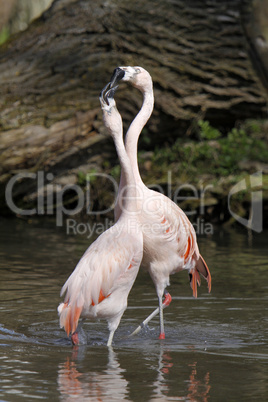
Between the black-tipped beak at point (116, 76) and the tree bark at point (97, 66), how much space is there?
3.58 metres

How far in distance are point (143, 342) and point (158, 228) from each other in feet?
2.71

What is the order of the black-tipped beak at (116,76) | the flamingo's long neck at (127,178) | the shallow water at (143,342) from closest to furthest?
the shallow water at (143,342) < the flamingo's long neck at (127,178) < the black-tipped beak at (116,76)

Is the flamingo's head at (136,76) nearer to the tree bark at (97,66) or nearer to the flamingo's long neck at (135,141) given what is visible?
the flamingo's long neck at (135,141)

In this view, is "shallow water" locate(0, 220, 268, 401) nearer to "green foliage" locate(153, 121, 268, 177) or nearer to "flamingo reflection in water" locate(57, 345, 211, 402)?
"flamingo reflection in water" locate(57, 345, 211, 402)

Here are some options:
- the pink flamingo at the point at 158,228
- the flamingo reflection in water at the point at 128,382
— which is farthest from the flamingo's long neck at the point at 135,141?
the flamingo reflection in water at the point at 128,382

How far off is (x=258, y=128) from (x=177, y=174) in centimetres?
164

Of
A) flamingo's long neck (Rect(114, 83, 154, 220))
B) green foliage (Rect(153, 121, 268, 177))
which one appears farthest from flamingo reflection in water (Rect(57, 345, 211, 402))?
green foliage (Rect(153, 121, 268, 177))

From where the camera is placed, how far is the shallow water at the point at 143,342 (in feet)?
11.4

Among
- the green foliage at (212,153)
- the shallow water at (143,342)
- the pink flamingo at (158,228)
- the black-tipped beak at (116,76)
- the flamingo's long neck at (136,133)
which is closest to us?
the shallow water at (143,342)

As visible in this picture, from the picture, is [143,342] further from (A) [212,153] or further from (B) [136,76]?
(A) [212,153]

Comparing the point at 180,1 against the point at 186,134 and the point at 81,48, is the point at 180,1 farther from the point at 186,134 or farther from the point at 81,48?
the point at 186,134

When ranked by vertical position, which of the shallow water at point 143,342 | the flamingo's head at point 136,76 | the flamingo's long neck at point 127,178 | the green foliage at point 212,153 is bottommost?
the shallow water at point 143,342

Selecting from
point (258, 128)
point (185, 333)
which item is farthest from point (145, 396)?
point (258, 128)

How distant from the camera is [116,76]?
5008mm
